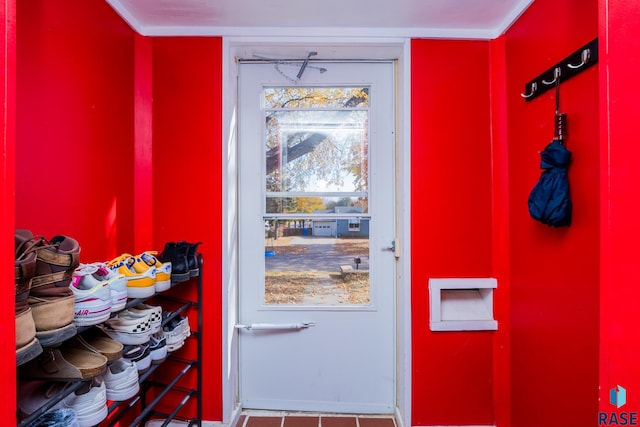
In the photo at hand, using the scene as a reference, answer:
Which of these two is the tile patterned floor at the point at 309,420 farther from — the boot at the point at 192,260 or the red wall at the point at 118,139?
the boot at the point at 192,260

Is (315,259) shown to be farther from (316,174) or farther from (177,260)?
(177,260)

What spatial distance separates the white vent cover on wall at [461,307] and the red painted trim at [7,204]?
1.73 metres

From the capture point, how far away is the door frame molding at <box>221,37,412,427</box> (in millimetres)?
1852

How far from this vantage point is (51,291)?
2.83 ft

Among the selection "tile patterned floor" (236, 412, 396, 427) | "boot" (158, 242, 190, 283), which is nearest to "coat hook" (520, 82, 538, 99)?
"boot" (158, 242, 190, 283)

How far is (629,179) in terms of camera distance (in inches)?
29.4

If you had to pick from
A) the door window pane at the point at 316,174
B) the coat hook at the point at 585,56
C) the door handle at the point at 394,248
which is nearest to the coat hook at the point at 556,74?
the coat hook at the point at 585,56

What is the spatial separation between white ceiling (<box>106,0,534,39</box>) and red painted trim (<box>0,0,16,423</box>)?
1.17m

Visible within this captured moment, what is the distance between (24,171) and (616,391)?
182 cm

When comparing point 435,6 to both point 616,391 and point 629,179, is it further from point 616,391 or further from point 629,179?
point 616,391

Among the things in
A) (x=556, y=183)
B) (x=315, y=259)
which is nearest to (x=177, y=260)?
(x=315, y=259)

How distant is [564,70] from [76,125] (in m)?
2.03

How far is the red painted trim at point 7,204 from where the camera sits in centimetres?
65

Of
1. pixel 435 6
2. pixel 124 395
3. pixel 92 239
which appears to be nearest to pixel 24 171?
pixel 92 239
